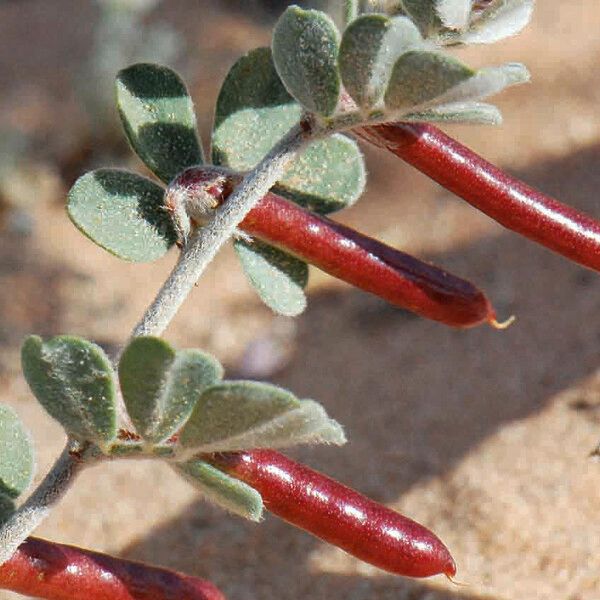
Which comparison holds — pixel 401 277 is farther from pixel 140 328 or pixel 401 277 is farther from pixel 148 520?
pixel 148 520

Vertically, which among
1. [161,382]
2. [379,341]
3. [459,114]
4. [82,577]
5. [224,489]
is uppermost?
[459,114]

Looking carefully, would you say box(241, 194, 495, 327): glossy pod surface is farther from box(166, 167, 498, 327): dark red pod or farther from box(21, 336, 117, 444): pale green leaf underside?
box(21, 336, 117, 444): pale green leaf underside

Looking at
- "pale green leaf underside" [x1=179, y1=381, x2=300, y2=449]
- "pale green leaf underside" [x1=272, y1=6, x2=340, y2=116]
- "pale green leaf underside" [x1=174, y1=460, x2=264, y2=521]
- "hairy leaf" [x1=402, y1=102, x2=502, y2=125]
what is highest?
"pale green leaf underside" [x1=272, y1=6, x2=340, y2=116]

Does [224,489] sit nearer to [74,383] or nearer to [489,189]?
[74,383]

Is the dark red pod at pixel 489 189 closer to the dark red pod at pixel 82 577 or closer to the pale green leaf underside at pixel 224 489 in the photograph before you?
the pale green leaf underside at pixel 224 489

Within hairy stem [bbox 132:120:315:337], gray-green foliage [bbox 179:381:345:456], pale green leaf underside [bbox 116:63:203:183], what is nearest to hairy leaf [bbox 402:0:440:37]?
hairy stem [bbox 132:120:315:337]

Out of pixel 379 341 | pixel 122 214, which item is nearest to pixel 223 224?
pixel 122 214

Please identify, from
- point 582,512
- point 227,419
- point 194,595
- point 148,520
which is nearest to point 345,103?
point 227,419
